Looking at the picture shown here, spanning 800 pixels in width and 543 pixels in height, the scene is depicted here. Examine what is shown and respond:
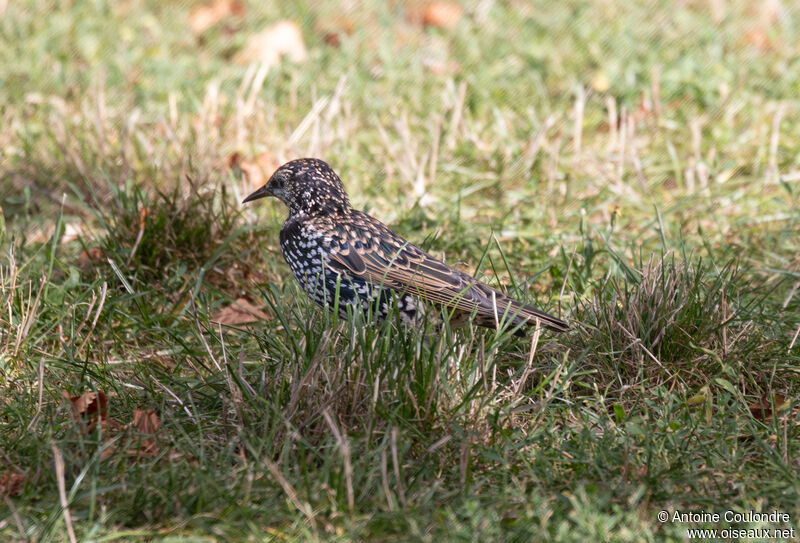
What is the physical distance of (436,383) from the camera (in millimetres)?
3459

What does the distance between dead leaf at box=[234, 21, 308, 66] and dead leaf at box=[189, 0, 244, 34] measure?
672mm

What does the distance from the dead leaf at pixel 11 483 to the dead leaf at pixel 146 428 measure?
14.6 inches

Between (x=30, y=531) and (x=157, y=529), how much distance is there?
376 mm

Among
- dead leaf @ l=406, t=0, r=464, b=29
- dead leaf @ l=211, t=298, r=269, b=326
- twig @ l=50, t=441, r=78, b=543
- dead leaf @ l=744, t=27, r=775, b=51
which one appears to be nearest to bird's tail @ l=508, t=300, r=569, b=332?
dead leaf @ l=211, t=298, r=269, b=326

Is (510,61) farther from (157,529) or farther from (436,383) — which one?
(157,529)

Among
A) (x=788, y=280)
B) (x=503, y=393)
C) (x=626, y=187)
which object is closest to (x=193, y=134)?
(x=626, y=187)

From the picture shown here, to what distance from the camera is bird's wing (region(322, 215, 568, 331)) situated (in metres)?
4.16

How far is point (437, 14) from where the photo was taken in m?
9.20

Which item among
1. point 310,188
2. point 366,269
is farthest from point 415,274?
point 310,188

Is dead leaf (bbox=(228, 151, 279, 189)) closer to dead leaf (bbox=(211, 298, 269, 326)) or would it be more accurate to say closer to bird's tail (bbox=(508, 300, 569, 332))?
dead leaf (bbox=(211, 298, 269, 326))

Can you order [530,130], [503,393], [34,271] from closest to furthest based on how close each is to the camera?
[503,393], [34,271], [530,130]

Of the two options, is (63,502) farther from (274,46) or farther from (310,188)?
(274,46)

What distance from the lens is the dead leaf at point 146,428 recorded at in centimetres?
343

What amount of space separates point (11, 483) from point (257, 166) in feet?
11.1
